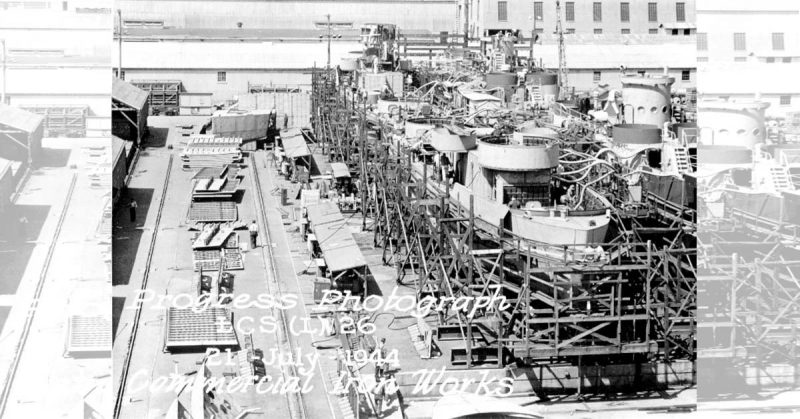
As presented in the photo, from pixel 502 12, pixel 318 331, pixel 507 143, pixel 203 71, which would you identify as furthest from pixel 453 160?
pixel 502 12

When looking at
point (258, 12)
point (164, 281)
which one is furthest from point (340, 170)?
point (258, 12)

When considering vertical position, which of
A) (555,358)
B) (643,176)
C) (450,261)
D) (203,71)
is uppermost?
(203,71)

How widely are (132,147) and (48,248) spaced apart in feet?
82.2

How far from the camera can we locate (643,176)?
106ft

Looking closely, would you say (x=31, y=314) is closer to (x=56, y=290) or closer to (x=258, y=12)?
(x=56, y=290)

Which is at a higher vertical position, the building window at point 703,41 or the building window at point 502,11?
the building window at point 502,11

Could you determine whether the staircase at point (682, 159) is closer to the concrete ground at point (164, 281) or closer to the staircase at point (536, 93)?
the concrete ground at point (164, 281)

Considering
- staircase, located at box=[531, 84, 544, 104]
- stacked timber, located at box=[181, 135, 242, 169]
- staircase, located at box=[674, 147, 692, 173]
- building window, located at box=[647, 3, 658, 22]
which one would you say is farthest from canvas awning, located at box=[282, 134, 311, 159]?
building window, located at box=[647, 3, 658, 22]

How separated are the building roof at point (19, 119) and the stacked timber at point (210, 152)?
771 inches

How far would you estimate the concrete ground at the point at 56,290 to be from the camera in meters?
21.9

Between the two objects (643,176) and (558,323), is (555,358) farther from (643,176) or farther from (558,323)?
(643,176)

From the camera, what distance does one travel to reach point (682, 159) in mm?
33812

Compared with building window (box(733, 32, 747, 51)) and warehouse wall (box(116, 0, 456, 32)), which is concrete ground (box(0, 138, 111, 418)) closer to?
building window (box(733, 32, 747, 51))

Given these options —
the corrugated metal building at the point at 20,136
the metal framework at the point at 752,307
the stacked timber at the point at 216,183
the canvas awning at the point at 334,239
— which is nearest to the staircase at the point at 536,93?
the stacked timber at the point at 216,183
